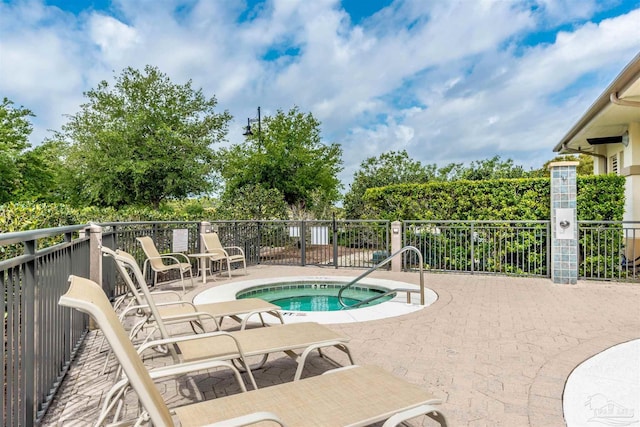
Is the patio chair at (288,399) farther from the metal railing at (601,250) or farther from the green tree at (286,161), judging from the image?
the green tree at (286,161)

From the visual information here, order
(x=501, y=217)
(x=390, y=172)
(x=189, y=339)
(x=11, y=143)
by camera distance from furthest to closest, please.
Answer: (x=390, y=172) → (x=11, y=143) → (x=501, y=217) → (x=189, y=339)

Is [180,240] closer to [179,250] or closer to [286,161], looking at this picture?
[179,250]

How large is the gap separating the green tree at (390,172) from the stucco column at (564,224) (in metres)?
12.2

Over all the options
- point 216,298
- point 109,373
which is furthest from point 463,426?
point 216,298

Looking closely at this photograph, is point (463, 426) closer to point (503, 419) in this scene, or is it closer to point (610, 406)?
point (503, 419)

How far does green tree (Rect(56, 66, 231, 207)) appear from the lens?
1709 cm

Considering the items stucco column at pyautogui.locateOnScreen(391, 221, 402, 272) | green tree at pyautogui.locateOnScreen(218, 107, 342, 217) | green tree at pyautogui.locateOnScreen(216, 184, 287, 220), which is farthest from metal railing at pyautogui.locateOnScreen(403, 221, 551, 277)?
green tree at pyautogui.locateOnScreen(218, 107, 342, 217)

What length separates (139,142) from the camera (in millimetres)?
18047

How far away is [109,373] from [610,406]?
4045mm

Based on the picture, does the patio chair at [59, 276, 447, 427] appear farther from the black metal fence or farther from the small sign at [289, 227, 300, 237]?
the small sign at [289, 227, 300, 237]

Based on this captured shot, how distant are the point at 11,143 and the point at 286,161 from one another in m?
12.1

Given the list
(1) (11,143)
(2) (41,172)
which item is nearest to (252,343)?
(1) (11,143)

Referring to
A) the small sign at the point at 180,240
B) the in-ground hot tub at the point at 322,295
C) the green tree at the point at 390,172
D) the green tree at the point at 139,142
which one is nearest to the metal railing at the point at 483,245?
the in-ground hot tub at the point at 322,295

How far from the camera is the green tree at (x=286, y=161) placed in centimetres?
1888
